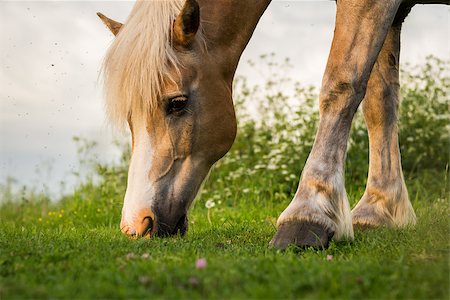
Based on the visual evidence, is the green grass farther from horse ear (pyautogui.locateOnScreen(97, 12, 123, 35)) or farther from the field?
horse ear (pyautogui.locateOnScreen(97, 12, 123, 35))

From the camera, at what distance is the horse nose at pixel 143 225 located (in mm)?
3717

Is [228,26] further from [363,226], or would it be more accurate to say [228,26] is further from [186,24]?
[363,226]

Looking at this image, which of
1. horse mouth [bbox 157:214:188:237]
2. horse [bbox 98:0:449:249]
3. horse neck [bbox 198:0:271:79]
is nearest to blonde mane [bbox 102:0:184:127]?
horse [bbox 98:0:449:249]

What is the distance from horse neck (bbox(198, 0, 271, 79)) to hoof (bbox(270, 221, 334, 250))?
1.21 meters

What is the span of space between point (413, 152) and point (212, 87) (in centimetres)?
510

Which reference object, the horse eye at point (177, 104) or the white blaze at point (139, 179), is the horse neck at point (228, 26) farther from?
the white blaze at point (139, 179)

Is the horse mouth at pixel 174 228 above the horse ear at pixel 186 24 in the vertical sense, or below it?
below

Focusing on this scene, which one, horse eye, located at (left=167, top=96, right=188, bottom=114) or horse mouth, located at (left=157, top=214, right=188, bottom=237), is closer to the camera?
horse mouth, located at (left=157, top=214, right=188, bottom=237)

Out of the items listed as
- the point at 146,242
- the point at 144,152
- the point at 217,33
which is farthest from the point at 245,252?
the point at 217,33

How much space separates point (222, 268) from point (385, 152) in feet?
9.18

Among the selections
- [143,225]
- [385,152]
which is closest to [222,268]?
[143,225]

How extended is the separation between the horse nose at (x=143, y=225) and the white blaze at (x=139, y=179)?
2cm

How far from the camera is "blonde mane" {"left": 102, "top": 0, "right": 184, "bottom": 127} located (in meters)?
3.76

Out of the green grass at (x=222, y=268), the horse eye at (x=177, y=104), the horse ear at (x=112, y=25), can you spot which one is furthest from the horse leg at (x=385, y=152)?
the horse ear at (x=112, y=25)
